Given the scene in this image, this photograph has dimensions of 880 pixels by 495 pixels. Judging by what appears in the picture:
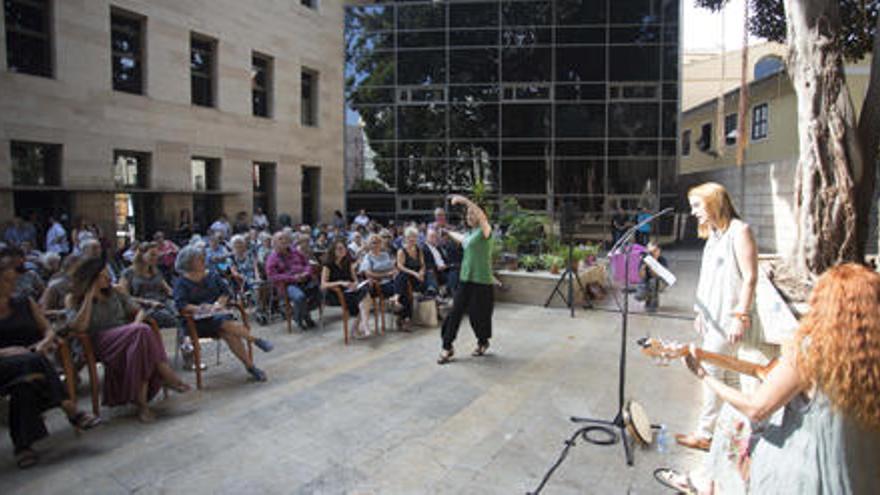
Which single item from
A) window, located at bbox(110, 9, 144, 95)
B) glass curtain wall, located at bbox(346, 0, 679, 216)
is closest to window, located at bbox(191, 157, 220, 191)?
window, located at bbox(110, 9, 144, 95)

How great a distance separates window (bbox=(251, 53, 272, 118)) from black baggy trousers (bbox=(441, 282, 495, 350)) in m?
16.5

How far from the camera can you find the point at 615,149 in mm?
20656

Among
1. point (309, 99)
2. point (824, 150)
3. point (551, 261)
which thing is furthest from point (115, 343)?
point (309, 99)

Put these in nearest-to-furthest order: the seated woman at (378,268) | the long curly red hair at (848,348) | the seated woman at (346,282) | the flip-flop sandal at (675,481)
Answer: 1. the long curly red hair at (848,348)
2. the flip-flop sandal at (675,481)
3. the seated woman at (346,282)
4. the seated woman at (378,268)

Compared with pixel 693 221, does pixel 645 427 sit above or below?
below

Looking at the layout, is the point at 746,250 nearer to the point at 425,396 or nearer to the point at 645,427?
the point at 645,427

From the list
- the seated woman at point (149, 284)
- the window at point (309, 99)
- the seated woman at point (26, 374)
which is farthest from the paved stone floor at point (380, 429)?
the window at point (309, 99)

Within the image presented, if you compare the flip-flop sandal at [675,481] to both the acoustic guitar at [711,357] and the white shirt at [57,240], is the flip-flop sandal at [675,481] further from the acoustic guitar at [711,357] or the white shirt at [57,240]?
the white shirt at [57,240]

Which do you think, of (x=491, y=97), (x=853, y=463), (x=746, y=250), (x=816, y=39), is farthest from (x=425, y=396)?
(x=491, y=97)

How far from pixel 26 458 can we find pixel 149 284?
2834 mm

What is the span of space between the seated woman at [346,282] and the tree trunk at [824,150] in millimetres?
5214

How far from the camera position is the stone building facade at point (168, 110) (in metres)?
12.9

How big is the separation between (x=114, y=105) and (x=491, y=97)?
1333cm

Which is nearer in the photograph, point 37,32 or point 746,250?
point 746,250
